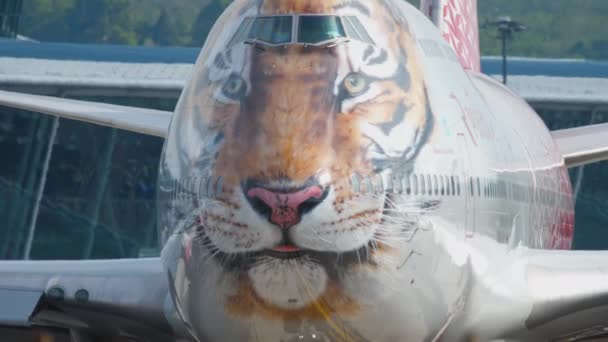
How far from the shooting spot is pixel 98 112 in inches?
650

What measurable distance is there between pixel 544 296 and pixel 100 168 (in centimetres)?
3100

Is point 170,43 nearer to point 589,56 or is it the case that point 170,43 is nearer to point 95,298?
point 589,56

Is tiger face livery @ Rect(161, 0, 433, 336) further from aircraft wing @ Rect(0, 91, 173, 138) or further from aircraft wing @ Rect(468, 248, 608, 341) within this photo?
aircraft wing @ Rect(0, 91, 173, 138)

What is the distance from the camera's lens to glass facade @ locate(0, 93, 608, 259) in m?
41.7

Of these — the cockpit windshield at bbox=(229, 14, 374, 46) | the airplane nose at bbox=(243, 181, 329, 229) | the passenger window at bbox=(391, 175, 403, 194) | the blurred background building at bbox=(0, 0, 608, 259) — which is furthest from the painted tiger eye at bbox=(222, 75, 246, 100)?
the blurred background building at bbox=(0, 0, 608, 259)

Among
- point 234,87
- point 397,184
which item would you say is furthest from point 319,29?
point 397,184

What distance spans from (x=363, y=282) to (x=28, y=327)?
16.9ft

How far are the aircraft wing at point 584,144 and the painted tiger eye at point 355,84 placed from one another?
776 centimetres

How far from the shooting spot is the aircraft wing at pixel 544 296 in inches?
471

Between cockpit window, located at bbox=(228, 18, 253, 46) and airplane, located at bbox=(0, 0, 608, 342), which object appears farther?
cockpit window, located at bbox=(228, 18, 253, 46)

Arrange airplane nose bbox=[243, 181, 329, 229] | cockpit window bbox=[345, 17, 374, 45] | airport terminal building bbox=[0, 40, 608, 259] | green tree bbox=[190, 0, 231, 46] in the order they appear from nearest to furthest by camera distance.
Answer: airplane nose bbox=[243, 181, 329, 229] < cockpit window bbox=[345, 17, 374, 45] < airport terminal building bbox=[0, 40, 608, 259] < green tree bbox=[190, 0, 231, 46]

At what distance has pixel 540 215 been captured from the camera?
14.6m

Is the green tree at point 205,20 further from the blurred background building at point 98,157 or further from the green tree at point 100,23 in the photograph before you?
the blurred background building at point 98,157

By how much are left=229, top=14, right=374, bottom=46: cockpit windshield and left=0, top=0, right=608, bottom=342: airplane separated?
12 mm
